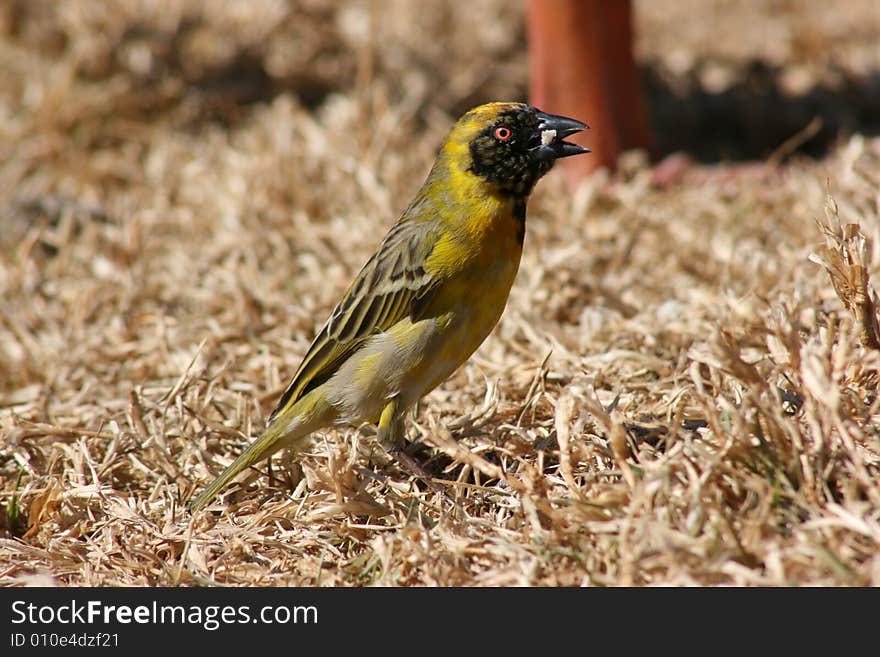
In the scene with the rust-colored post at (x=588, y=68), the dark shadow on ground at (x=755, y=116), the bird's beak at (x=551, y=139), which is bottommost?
the bird's beak at (x=551, y=139)

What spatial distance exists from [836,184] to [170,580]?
12.3 feet

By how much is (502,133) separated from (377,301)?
0.70 m

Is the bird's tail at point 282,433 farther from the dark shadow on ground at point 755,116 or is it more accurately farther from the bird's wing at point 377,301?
the dark shadow on ground at point 755,116

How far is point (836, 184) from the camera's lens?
5359 millimetres

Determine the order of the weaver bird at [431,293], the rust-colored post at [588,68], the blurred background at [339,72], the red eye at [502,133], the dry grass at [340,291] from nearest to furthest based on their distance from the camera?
the dry grass at [340,291]
the weaver bird at [431,293]
the red eye at [502,133]
the rust-colored post at [588,68]
the blurred background at [339,72]

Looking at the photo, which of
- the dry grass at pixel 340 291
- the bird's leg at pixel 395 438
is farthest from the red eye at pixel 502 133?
the bird's leg at pixel 395 438

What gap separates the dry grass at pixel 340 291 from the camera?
2938 mm

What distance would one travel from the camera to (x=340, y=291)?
201 inches

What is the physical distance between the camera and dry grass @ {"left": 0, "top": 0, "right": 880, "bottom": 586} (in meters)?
2.94

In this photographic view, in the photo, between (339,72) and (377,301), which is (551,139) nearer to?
(377,301)

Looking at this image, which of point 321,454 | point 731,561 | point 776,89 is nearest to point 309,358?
point 321,454

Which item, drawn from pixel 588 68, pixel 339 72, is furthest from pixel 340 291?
pixel 339 72

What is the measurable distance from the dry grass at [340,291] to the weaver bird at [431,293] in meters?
0.19

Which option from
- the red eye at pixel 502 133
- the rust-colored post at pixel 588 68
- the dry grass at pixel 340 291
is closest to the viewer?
the dry grass at pixel 340 291
